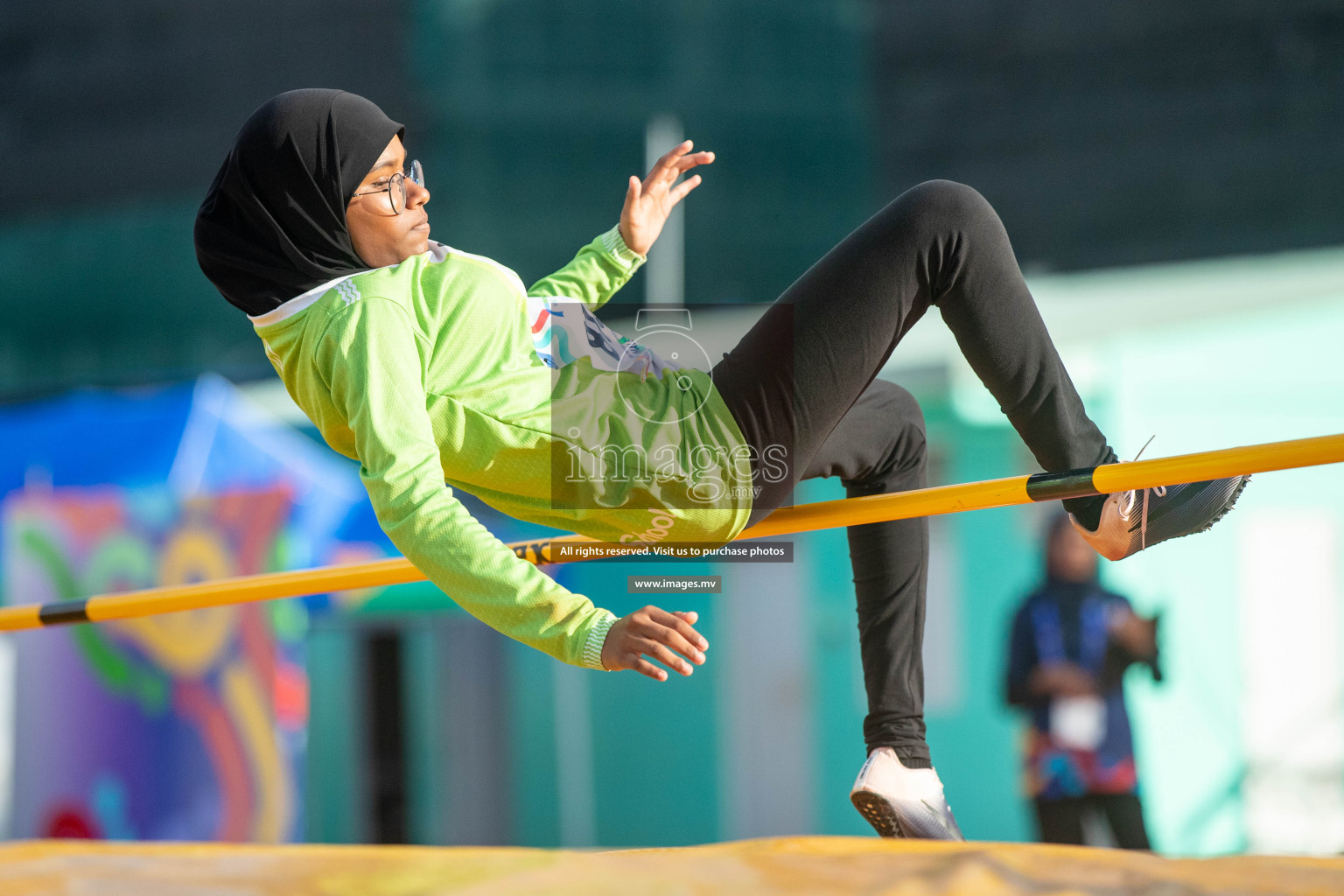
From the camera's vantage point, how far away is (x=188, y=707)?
3.69 m

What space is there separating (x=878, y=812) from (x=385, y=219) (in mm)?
1026

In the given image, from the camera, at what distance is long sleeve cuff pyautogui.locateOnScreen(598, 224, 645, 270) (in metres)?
1.86

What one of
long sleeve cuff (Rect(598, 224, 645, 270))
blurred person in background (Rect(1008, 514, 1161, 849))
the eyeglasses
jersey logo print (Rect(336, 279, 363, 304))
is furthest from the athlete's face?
blurred person in background (Rect(1008, 514, 1161, 849))

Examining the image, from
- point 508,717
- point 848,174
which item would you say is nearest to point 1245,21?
point 848,174

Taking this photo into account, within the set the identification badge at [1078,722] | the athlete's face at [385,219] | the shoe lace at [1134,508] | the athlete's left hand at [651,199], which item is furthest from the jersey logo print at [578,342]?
the identification badge at [1078,722]

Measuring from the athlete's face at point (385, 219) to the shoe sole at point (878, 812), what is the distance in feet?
3.07

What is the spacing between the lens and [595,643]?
1355 mm

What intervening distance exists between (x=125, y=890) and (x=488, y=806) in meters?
3.16

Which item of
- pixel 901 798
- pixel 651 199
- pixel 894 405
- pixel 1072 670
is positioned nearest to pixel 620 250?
pixel 651 199

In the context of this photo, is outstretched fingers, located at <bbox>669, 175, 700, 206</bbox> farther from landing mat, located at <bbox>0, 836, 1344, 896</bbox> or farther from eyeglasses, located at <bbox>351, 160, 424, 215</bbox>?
landing mat, located at <bbox>0, 836, 1344, 896</bbox>

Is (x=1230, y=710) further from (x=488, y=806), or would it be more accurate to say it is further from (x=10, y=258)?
(x=10, y=258)

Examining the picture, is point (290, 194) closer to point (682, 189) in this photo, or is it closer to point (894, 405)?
point (682, 189)

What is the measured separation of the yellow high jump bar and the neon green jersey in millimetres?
167

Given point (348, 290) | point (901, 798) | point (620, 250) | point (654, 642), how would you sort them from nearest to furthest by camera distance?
point (654, 642), point (348, 290), point (901, 798), point (620, 250)
